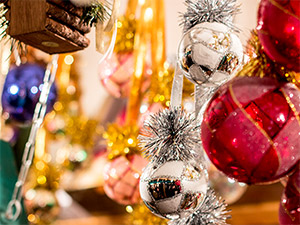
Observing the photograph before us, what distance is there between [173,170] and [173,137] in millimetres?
39

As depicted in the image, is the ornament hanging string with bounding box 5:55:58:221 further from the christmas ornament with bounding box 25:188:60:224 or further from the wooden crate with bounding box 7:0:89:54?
the wooden crate with bounding box 7:0:89:54

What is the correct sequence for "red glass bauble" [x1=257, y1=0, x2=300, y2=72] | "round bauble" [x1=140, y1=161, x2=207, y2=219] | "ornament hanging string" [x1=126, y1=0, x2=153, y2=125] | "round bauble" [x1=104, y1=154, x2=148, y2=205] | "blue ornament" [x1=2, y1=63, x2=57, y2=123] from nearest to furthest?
"red glass bauble" [x1=257, y1=0, x2=300, y2=72] → "round bauble" [x1=140, y1=161, x2=207, y2=219] → "round bauble" [x1=104, y1=154, x2=148, y2=205] → "ornament hanging string" [x1=126, y1=0, x2=153, y2=125] → "blue ornament" [x1=2, y1=63, x2=57, y2=123]

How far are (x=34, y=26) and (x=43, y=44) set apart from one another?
46mm

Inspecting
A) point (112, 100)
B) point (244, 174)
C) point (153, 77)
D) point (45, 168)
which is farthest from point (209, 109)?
point (112, 100)

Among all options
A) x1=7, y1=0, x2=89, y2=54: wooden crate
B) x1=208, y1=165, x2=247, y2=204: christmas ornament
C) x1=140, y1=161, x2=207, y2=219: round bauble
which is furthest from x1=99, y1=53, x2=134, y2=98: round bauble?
x1=140, y1=161, x2=207, y2=219: round bauble

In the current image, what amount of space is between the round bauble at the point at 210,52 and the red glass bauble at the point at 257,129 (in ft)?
0.35

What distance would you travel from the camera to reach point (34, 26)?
21.2 inches

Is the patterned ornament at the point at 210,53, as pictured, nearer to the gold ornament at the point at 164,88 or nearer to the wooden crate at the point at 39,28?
the wooden crate at the point at 39,28

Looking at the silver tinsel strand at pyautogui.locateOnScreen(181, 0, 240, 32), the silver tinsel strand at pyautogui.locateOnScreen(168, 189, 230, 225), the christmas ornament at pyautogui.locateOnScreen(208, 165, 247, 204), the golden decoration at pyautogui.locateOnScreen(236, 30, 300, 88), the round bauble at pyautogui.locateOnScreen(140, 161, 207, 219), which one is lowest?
the christmas ornament at pyautogui.locateOnScreen(208, 165, 247, 204)

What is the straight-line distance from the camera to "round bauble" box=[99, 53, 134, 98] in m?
0.94

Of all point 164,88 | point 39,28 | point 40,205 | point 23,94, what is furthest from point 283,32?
point 40,205

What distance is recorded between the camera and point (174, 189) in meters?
0.50

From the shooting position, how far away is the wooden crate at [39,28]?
1.76ft

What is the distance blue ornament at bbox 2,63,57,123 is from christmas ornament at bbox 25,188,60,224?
9.5 inches
